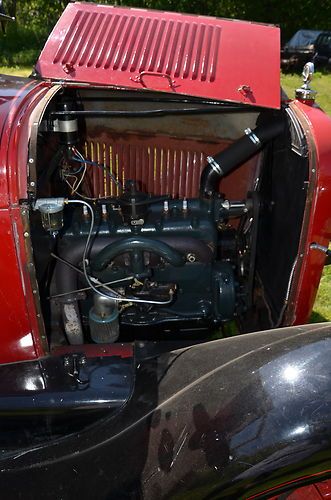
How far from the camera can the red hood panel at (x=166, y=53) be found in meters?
2.23

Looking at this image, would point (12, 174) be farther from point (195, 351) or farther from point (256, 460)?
point (256, 460)

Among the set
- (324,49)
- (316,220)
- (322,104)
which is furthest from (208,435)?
(324,49)

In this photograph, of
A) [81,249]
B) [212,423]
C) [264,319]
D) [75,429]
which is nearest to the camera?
[212,423]

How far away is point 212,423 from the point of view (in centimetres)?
142

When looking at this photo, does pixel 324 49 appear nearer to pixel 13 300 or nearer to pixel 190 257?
pixel 190 257

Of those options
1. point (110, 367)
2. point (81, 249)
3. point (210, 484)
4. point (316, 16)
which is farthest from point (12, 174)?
point (316, 16)

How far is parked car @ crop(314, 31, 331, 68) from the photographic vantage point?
1197cm

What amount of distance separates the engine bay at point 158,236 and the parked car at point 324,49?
10.6 meters

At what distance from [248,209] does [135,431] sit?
1154mm

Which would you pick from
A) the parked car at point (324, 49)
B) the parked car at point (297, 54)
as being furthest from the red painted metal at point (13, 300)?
the parked car at point (324, 49)

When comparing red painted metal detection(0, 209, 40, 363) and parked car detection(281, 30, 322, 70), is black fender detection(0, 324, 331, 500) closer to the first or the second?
red painted metal detection(0, 209, 40, 363)

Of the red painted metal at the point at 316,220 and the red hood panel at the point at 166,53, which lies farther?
the red hood panel at the point at 166,53

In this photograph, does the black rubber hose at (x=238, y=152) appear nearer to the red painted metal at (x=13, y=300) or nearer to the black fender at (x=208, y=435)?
the black fender at (x=208, y=435)

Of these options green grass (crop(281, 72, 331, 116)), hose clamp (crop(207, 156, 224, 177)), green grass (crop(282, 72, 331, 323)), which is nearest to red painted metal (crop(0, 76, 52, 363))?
hose clamp (crop(207, 156, 224, 177))
